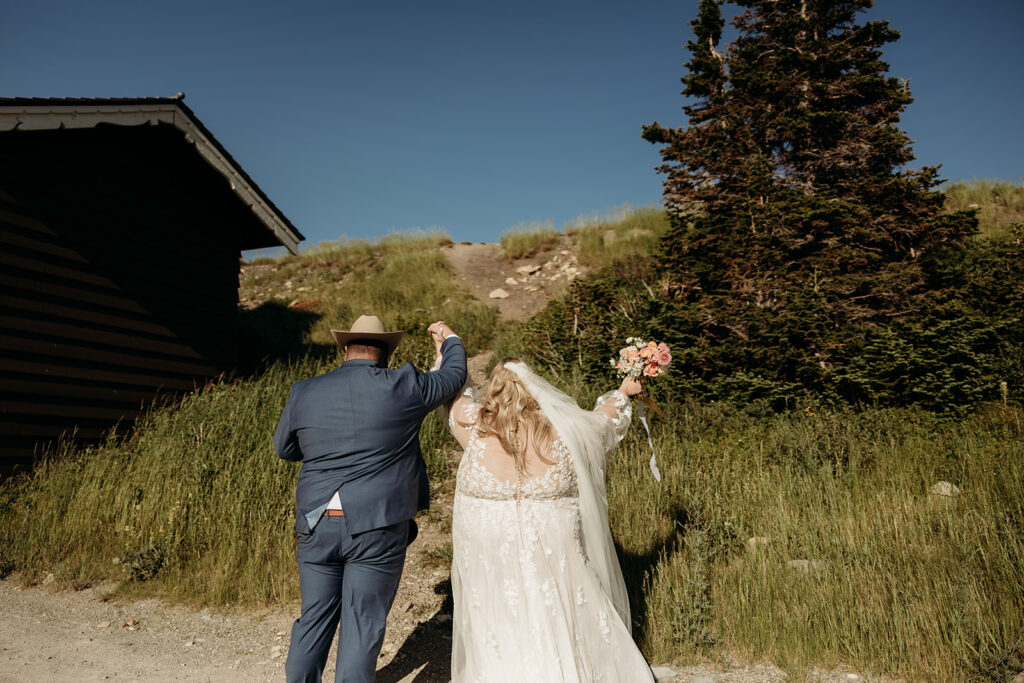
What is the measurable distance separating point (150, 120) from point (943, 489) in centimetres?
1167

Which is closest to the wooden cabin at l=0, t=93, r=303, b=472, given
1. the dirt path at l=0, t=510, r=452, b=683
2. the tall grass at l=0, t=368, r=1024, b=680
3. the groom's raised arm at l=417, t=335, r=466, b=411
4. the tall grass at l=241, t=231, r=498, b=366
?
the tall grass at l=0, t=368, r=1024, b=680

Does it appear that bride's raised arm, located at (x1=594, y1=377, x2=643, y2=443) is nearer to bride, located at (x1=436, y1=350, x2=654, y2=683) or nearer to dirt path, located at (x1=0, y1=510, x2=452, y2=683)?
bride, located at (x1=436, y1=350, x2=654, y2=683)

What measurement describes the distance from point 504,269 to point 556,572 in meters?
16.1

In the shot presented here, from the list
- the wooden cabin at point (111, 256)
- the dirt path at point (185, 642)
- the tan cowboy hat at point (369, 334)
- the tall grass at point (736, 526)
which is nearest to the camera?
the tan cowboy hat at point (369, 334)

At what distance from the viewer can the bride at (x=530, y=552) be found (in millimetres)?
3479

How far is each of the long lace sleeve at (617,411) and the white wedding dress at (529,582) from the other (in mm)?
563

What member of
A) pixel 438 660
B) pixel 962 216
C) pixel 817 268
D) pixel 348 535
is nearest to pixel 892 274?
pixel 817 268

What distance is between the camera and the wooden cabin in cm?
766

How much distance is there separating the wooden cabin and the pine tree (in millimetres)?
7732

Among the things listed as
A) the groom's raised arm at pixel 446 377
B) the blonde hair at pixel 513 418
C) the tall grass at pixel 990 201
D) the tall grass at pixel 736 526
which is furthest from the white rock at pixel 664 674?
the tall grass at pixel 990 201

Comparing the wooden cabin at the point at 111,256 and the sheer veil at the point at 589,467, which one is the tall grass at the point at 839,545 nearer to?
the sheer veil at the point at 589,467

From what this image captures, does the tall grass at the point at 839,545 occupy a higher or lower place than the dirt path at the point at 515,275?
lower

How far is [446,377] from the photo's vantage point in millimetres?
3771

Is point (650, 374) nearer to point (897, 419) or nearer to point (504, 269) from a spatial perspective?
point (897, 419)
